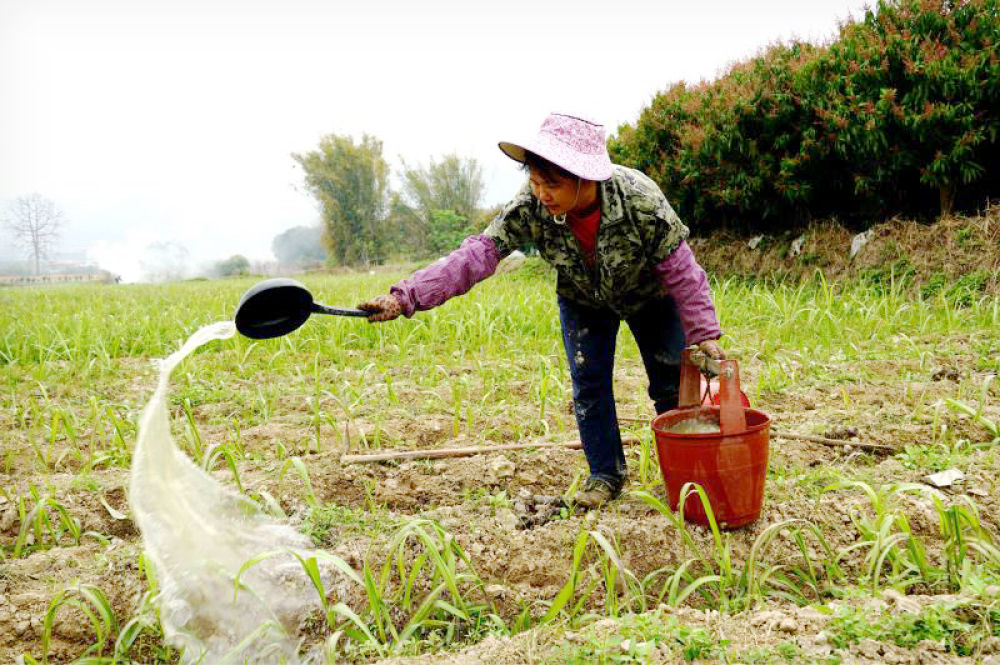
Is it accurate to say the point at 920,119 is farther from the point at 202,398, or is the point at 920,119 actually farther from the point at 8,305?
the point at 8,305

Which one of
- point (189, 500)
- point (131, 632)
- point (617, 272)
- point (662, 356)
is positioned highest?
point (617, 272)

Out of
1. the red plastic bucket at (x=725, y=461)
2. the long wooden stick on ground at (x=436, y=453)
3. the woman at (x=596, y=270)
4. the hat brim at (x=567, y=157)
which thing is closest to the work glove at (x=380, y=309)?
the woman at (x=596, y=270)

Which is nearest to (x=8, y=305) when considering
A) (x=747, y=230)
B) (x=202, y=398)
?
(x=202, y=398)

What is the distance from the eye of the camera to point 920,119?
554 centimetres

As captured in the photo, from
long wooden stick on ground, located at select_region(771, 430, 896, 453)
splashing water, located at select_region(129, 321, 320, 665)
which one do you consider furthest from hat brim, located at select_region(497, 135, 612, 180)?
long wooden stick on ground, located at select_region(771, 430, 896, 453)

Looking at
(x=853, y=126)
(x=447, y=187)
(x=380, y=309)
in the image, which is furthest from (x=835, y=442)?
(x=447, y=187)

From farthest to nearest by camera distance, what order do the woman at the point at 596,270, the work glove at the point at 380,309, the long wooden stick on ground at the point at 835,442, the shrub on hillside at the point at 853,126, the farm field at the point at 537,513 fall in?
the shrub on hillside at the point at 853,126, the long wooden stick on ground at the point at 835,442, the woman at the point at 596,270, the work glove at the point at 380,309, the farm field at the point at 537,513

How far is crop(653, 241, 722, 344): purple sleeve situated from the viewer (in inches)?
→ 91.3

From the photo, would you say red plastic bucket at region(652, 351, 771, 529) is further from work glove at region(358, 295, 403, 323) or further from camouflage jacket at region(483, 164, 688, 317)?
work glove at region(358, 295, 403, 323)

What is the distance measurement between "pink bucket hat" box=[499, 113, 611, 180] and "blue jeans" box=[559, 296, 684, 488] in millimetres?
585

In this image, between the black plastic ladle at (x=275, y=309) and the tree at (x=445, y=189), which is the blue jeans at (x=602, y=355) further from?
the tree at (x=445, y=189)

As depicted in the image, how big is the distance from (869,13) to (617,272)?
5237 mm

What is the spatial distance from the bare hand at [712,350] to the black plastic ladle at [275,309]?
39.7 inches

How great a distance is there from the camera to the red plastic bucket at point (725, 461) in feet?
7.02
